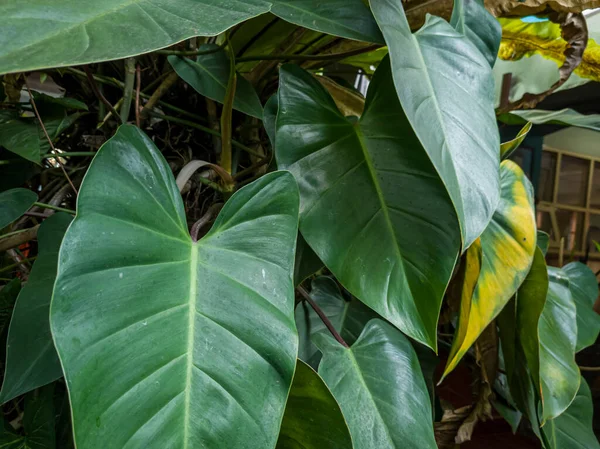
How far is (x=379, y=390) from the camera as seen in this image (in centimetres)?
49

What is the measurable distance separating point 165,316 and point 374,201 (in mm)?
273

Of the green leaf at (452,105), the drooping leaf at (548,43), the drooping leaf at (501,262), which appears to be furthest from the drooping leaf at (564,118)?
the green leaf at (452,105)

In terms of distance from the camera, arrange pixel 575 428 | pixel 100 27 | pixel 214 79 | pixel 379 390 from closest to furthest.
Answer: pixel 100 27, pixel 379 390, pixel 214 79, pixel 575 428

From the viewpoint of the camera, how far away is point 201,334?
34 centimetres

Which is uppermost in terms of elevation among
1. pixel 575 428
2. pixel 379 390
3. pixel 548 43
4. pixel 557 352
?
pixel 548 43

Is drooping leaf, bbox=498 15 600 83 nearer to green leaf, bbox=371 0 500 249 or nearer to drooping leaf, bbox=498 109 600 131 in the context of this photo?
drooping leaf, bbox=498 109 600 131

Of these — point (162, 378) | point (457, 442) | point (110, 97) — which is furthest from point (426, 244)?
point (110, 97)

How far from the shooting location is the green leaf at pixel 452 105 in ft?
1.22

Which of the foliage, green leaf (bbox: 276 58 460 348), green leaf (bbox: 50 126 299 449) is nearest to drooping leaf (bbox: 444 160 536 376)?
the foliage

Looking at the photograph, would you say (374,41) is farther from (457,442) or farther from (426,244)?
(457,442)

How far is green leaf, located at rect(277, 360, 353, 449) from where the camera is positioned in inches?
15.8

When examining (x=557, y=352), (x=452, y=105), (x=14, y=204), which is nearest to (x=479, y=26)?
(x=452, y=105)

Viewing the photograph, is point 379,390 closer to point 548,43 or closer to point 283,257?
point 283,257

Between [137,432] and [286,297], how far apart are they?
155mm
